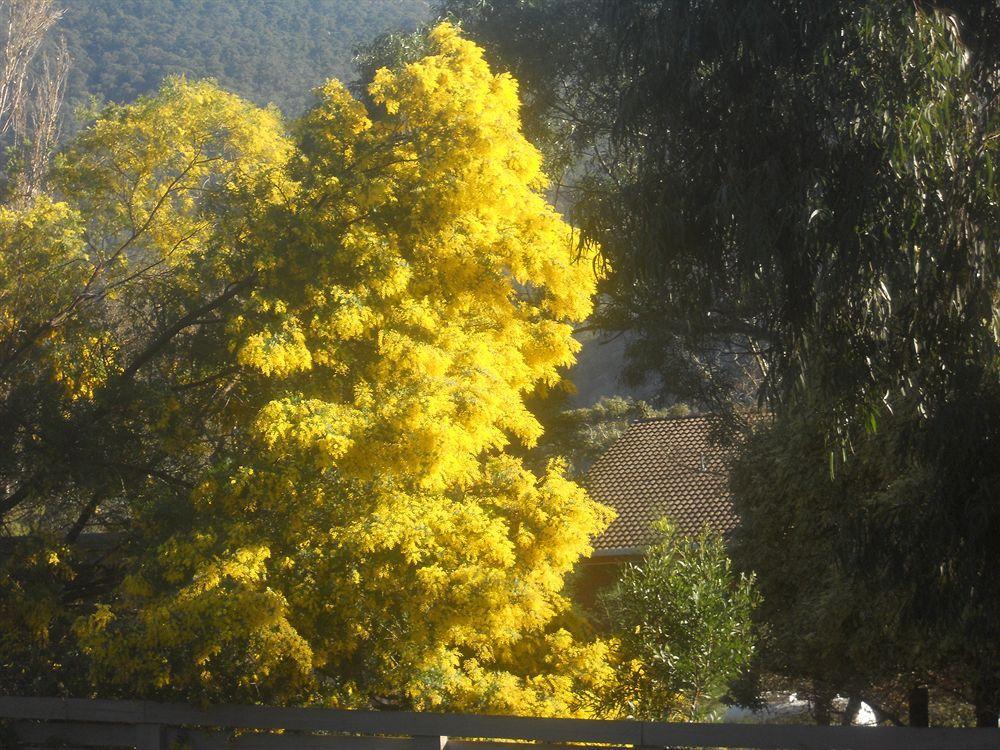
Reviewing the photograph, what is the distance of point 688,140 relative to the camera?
766 cm

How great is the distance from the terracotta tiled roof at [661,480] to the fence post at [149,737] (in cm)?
1026

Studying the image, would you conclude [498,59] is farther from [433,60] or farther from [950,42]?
[950,42]

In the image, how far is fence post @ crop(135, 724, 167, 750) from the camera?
1002cm

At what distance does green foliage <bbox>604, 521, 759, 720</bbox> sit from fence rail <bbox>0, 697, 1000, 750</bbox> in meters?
0.80

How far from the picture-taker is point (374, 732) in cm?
909

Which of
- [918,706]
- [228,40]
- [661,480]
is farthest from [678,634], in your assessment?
[228,40]

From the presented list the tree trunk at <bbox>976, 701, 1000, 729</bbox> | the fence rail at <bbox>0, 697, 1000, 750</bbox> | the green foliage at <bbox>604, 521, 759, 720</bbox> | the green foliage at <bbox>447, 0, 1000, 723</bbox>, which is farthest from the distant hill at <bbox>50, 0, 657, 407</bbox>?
the green foliage at <bbox>447, 0, 1000, 723</bbox>

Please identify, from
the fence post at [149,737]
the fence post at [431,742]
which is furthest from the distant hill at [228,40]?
the fence post at [431,742]

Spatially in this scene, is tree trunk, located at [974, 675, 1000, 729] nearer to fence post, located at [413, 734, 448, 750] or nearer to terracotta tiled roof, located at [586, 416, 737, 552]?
fence post, located at [413, 734, 448, 750]

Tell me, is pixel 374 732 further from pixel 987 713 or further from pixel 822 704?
pixel 822 704

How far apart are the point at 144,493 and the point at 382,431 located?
2.88 m

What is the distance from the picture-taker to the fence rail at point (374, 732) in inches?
291

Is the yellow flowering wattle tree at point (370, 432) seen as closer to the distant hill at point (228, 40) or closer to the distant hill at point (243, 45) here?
the distant hill at point (228, 40)

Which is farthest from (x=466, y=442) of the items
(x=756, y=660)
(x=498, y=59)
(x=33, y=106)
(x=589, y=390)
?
(x=589, y=390)
